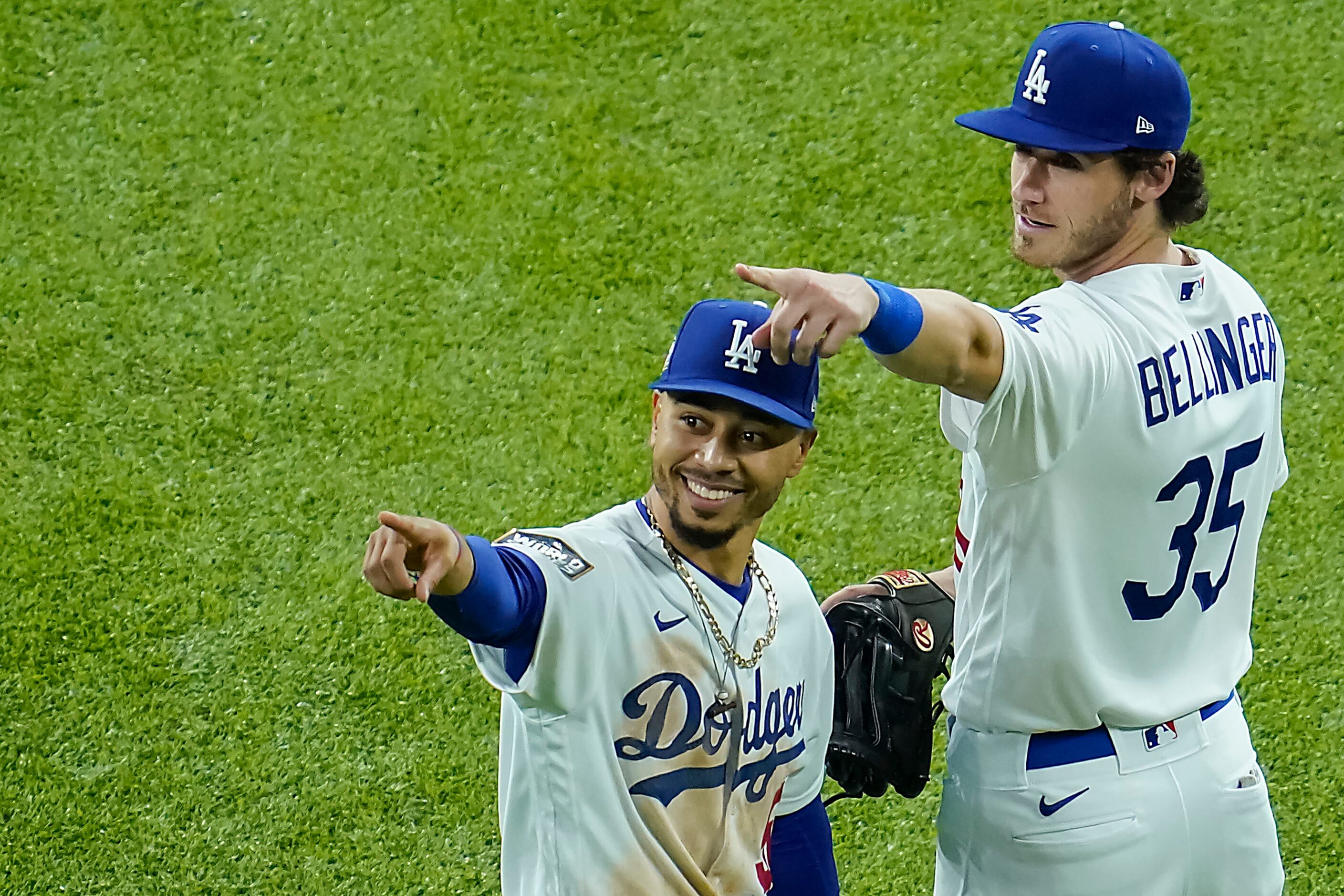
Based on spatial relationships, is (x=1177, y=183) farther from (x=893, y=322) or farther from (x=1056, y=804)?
(x=1056, y=804)

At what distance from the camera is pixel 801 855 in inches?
106

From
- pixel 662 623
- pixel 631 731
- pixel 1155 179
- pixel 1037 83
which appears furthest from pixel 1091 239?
pixel 631 731

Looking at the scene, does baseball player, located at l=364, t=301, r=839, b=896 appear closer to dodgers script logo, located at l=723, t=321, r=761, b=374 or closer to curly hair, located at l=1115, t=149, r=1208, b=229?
dodgers script logo, located at l=723, t=321, r=761, b=374

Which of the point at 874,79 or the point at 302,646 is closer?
the point at 302,646

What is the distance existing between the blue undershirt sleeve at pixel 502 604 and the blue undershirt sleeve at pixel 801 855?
640 mm

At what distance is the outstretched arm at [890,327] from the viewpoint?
1.97m

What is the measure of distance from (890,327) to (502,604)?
0.62m

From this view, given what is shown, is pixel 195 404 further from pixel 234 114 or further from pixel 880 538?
pixel 880 538

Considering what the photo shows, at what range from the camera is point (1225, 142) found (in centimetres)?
563

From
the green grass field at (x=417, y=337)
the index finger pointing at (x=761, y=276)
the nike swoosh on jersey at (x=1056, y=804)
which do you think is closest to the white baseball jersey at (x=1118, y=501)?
the nike swoosh on jersey at (x=1056, y=804)

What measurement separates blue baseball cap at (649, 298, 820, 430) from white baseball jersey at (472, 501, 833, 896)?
24 centimetres

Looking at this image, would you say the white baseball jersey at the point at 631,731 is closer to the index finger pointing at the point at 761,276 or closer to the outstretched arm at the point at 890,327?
the outstretched arm at the point at 890,327

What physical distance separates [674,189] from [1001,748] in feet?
10.3

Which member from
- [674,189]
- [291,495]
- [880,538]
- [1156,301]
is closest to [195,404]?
[291,495]
